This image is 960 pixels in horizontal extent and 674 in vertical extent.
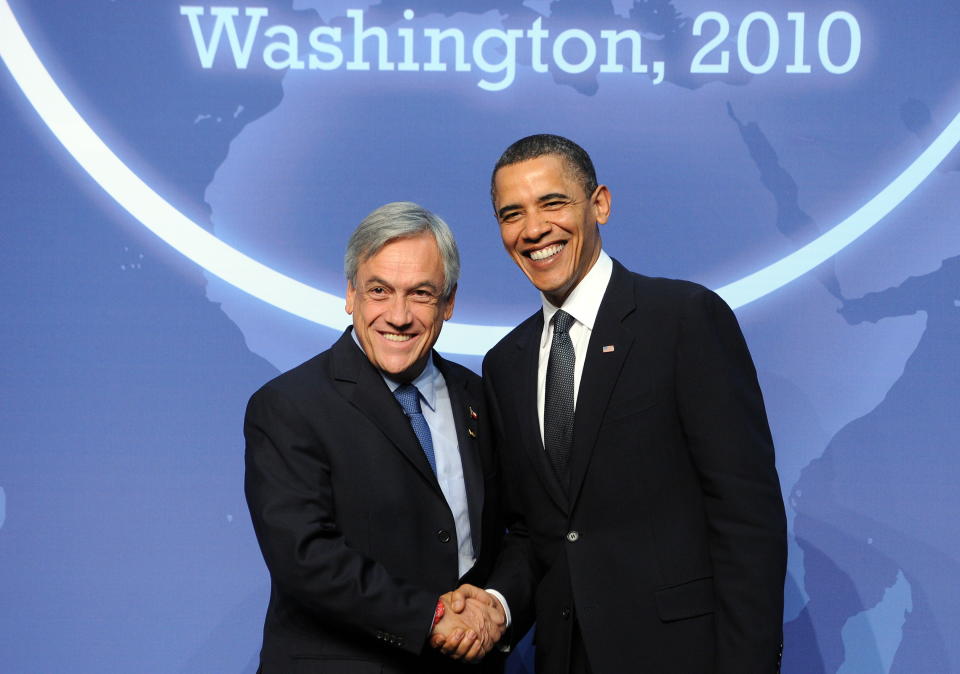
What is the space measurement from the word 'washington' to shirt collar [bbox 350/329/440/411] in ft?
3.95

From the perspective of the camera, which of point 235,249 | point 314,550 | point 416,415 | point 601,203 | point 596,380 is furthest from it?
point 235,249

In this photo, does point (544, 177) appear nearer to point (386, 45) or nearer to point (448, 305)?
point (448, 305)

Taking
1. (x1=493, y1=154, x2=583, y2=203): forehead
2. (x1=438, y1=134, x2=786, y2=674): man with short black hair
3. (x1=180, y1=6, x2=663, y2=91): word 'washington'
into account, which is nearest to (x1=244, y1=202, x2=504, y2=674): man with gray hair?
→ (x1=438, y1=134, x2=786, y2=674): man with short black hair

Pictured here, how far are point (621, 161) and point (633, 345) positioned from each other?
1.19 metres

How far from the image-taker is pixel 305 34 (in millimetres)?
3055

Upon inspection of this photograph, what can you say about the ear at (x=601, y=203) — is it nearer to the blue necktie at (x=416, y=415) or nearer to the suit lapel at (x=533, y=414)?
the suit lapel at (x=533, y=414)

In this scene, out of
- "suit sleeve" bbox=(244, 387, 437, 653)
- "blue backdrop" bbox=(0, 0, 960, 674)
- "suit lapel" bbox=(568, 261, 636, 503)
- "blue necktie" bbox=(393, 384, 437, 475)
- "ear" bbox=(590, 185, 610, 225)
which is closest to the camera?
"suit sleeve" bbox=(244, 387, 437, 653)

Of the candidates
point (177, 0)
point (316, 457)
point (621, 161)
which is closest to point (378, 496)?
point (316, 457)

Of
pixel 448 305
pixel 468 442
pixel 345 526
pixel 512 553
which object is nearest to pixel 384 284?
pixel 448 305

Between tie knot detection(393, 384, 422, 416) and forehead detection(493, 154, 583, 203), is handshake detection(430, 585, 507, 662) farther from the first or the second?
forehead detection(493, 154, 583, 203)

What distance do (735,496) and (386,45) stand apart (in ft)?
6.07

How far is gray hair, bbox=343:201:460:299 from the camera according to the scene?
2102mm

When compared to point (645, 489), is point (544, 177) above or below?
above

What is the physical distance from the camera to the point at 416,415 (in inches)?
84.4
